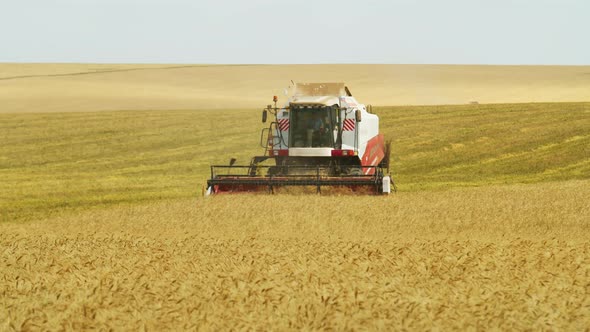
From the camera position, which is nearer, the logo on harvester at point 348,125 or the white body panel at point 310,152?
the white body panel at point 310,152

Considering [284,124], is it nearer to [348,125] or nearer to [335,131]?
[335,131]

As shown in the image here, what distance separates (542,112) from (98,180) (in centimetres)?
2284

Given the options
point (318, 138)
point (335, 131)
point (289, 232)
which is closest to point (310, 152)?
point (318, 138)

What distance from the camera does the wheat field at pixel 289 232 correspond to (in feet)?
20.4

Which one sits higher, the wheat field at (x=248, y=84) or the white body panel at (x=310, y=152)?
the wheat field at (x=248, y=84)

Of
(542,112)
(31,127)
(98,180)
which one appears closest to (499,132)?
(542,112)

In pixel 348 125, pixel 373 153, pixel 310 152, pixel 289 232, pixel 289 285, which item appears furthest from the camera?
pixel 373 153

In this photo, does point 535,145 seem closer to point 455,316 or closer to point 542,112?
point 542,112

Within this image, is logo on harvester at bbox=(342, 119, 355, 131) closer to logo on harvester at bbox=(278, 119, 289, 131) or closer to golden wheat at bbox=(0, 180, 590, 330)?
logo on harvester at bbox=(278, 119, 289, 131)

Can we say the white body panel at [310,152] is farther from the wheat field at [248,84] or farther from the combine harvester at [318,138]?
the wheat field at [248,84]

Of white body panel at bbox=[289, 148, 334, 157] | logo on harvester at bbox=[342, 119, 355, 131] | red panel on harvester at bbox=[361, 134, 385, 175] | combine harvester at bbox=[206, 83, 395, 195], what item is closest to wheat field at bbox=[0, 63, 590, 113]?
red panel on harvester at bbox=[361, 134, 385, 175]

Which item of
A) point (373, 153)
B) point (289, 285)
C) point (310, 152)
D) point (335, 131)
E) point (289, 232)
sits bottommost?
point (289, 232)

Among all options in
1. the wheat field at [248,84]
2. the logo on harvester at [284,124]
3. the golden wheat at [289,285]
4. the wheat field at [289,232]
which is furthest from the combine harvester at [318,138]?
the wheat field at [248,84]

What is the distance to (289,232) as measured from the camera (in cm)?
1420
